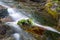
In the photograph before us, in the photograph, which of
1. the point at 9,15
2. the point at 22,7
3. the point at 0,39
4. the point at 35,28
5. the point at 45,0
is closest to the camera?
the point at 0,39

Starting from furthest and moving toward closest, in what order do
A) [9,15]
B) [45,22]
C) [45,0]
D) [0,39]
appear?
1. [45,0]
2. [9,15]
3. [45,22]
4. [0,39]

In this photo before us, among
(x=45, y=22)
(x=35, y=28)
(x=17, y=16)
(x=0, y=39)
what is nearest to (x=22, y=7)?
(x=17, y=16)

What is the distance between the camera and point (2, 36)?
8.43 meters

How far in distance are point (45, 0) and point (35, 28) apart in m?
5.88

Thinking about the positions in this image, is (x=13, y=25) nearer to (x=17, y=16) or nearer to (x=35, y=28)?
(x=35, y=28)

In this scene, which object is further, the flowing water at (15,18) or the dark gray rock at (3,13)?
the dark gray rock at (3,13)

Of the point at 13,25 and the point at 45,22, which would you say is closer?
the point at 13,25

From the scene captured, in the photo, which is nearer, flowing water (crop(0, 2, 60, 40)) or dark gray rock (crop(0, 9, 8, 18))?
flowing water (crop(0, 2, 60, 40))

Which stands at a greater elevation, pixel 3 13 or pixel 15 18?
pixel 3 13

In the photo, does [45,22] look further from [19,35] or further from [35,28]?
[19,35]

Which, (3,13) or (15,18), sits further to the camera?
(3,13)

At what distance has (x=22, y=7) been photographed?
12898 millimetres

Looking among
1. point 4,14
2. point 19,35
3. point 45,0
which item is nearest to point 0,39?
point 19,35

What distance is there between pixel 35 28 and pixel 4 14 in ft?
9.07
